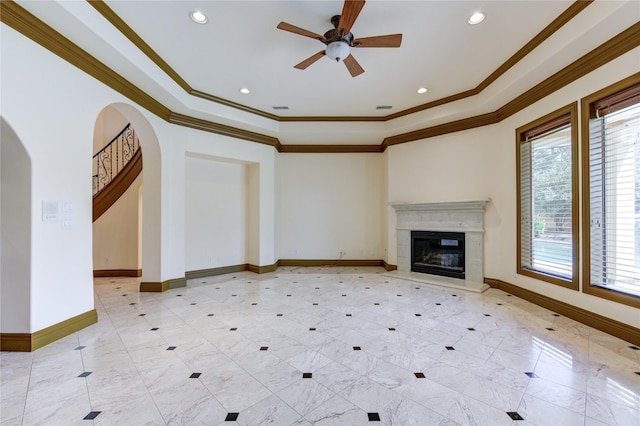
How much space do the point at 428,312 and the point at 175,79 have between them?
5385 mm

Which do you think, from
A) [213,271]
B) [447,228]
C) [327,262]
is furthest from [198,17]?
[327,262]

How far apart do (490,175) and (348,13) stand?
418cm

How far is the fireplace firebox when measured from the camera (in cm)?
569

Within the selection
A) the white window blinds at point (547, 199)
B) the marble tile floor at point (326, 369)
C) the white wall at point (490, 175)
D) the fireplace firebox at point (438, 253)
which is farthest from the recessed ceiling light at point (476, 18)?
the fireplace firebox at point (438, 253)

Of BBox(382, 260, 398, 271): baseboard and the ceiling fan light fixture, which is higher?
the ceiling fan light fixture

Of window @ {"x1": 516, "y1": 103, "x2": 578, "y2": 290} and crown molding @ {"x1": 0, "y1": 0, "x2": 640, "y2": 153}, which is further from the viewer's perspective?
window @ {"x1": 516, "y1": 103, "x2": 578, "y2": 290}

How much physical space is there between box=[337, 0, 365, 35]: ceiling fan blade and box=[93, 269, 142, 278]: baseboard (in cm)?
643

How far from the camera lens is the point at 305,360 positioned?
2.64 meters

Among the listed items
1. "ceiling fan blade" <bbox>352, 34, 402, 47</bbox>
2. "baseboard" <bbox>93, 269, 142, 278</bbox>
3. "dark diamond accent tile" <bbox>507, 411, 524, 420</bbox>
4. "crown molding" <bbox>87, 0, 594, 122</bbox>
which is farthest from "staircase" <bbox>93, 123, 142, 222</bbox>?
"dark diamond accent tile" <bbox>507, 411, 524, 420</bbox>

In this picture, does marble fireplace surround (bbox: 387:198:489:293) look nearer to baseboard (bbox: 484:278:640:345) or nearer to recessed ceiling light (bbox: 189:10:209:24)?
baseboard (bbox: 484:278:640:345)

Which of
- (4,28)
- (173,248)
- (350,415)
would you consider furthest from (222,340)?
(4,28)

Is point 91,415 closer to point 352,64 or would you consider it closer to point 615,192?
point 352,64

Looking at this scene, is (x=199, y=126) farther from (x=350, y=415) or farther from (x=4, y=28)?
(x=350, y=415)

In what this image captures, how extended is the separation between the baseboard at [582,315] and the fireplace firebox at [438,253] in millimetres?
1038
